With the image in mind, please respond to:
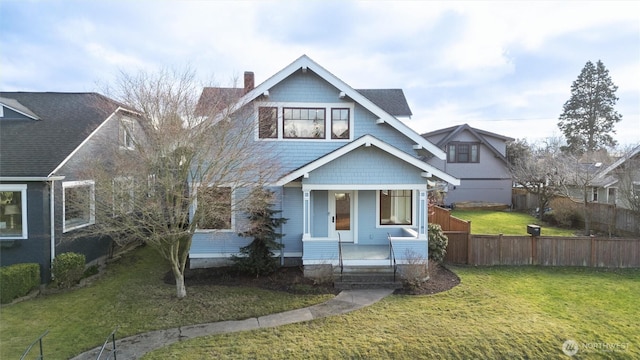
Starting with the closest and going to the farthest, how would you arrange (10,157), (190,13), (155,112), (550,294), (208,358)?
(208,358) < (155,112) < (550,294) < (10,157) < (190,13)

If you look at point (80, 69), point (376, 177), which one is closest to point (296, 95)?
point (376, 177)

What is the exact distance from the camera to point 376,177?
11094 millimetres

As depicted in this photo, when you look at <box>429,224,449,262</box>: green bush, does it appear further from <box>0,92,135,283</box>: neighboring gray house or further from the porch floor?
<box>0,92,135,283</box>: neighboring gray house

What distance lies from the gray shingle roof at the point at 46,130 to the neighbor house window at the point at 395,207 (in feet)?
30.3

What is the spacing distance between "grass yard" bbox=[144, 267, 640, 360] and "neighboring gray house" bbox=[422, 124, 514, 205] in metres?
19.3

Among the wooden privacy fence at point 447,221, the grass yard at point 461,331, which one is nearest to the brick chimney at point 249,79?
the grass yard at point 461,331

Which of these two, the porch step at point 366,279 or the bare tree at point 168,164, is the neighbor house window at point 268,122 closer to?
the bare tree at point 168,164

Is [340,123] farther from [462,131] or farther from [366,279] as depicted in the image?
[462,131]

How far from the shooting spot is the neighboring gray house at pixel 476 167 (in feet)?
92.6

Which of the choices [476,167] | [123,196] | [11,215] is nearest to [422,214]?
[123,196]

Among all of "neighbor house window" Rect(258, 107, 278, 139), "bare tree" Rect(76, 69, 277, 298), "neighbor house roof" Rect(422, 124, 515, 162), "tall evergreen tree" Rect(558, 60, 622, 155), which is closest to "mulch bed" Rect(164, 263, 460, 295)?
"bare tree" Rect(76, 69, 277, 298)

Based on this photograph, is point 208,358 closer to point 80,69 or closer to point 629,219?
point 80,69

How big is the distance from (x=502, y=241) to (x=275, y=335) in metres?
9.44

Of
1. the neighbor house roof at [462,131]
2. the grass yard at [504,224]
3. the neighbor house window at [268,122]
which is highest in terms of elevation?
the neighbor house roof at [462,131]
